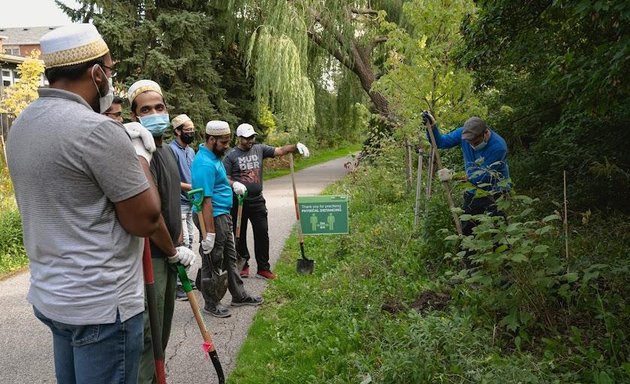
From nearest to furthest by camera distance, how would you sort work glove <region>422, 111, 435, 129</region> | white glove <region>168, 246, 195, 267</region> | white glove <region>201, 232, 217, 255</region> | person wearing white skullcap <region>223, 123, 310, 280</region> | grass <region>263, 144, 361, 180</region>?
white glove <region>168, 246, 195, 267</region>, white glove <region>201, 232, 217, 255</region>, work glove <region>422, 111, 435, 129</region>, person wearing white skullcap <region>223, 123, 310, 280</region>, grass <region>263, 144, 361, 180</region>

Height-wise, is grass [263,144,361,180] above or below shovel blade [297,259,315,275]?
below

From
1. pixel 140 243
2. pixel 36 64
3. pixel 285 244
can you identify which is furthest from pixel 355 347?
pixel 36 64

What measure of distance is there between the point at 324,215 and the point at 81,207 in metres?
5.52

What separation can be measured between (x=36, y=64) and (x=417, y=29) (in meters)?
13.5

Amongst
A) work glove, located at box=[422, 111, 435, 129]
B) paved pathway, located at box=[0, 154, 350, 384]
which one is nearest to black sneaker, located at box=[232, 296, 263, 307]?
paved pathway, located at box=[0, 154, 350, 384]

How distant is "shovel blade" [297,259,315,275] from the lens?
6.82 meters

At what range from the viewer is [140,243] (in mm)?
2166

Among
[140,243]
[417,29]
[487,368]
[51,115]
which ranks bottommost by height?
[487,368]

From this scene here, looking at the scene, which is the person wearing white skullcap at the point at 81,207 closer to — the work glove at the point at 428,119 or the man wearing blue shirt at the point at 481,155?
the man wearing blue shirt at the point at 481,155

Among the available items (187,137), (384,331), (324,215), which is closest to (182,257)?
(384,331)

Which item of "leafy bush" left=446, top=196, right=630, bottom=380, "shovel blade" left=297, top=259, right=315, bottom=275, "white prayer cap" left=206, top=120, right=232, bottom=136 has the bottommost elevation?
"shovel blade" left=297, top=259, right=315, bottom=275

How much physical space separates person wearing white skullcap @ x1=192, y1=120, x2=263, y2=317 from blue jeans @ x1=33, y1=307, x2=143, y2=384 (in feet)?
9.38

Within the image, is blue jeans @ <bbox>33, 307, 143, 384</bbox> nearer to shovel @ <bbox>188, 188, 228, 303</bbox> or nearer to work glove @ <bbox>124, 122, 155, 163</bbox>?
work glove @ <bbox>124, 122, 155, 163</bbox>

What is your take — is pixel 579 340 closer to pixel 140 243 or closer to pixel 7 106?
pixel 140 243
